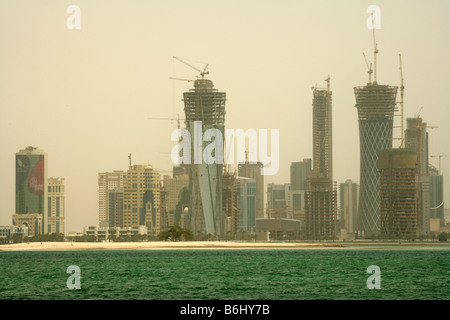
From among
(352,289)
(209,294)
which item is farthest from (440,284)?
(209,294)

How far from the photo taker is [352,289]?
112m

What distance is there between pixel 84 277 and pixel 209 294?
4173 centimetres
